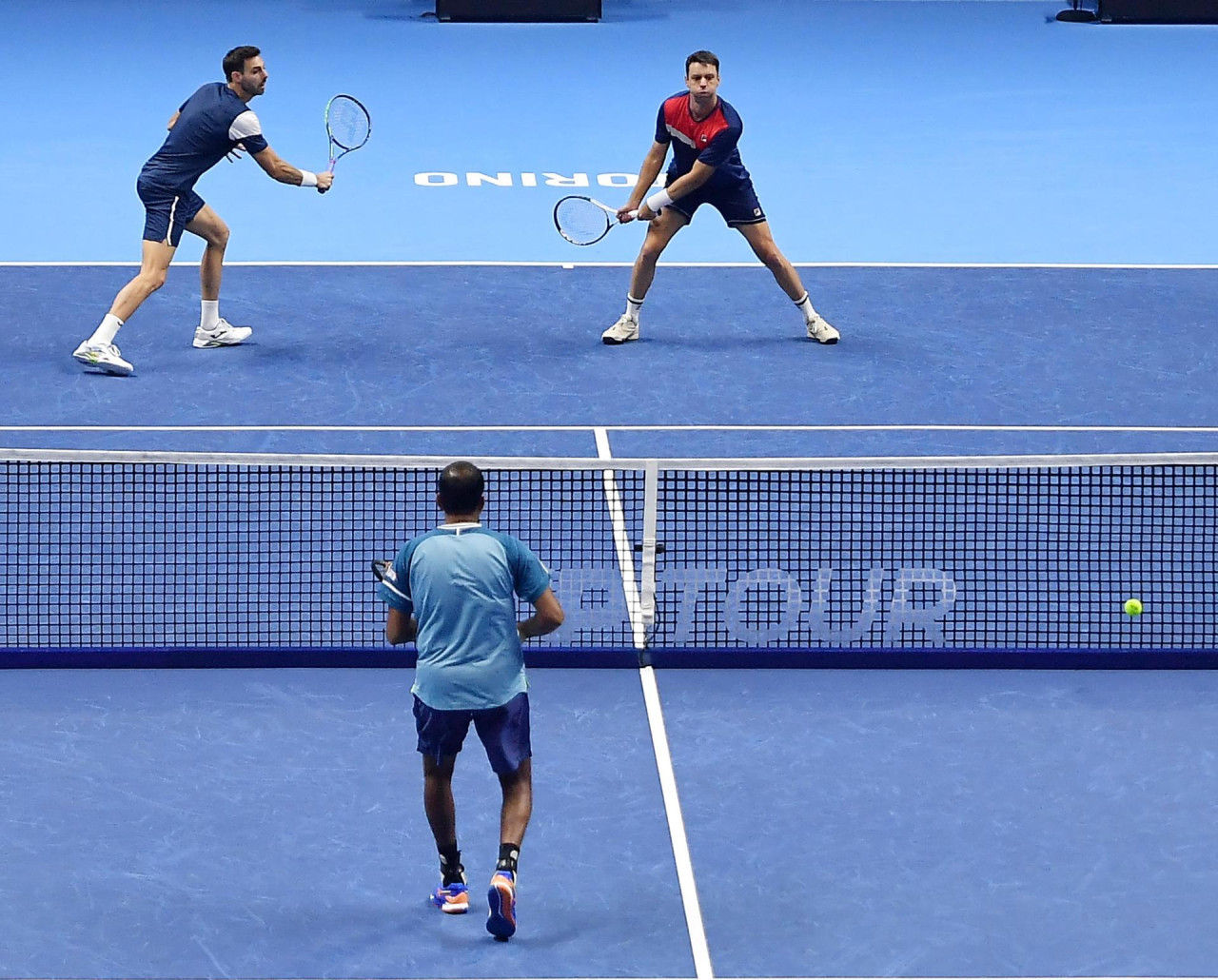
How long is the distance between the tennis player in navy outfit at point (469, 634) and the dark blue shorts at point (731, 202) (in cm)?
590

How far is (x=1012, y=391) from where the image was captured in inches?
430

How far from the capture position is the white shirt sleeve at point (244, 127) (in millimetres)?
10797

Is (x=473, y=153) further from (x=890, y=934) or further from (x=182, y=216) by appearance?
(x=890, y=934)

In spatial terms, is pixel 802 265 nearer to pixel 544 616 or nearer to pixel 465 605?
pixel 544 616

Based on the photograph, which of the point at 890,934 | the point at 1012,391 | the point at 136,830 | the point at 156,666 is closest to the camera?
the point at 890,934

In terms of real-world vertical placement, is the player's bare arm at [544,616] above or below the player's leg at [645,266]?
above

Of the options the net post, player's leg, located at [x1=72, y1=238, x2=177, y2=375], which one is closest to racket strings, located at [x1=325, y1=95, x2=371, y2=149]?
player's leg, located at [x1=72, y1=238, x2=177, y2=375]

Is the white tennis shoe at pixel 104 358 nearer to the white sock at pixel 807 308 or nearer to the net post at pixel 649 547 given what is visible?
the white sock at pixel 807 308

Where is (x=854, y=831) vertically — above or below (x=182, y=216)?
below

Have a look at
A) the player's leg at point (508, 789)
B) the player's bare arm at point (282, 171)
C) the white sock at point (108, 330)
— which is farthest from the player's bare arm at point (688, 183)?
the player's leg at point (508, 789)

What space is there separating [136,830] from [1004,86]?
50.4ft

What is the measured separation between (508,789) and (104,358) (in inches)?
231

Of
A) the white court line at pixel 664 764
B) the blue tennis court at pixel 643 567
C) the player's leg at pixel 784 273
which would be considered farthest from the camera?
the player's leg at pixel 784 273

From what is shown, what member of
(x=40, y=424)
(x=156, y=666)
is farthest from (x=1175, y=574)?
(x=40, y=424)
